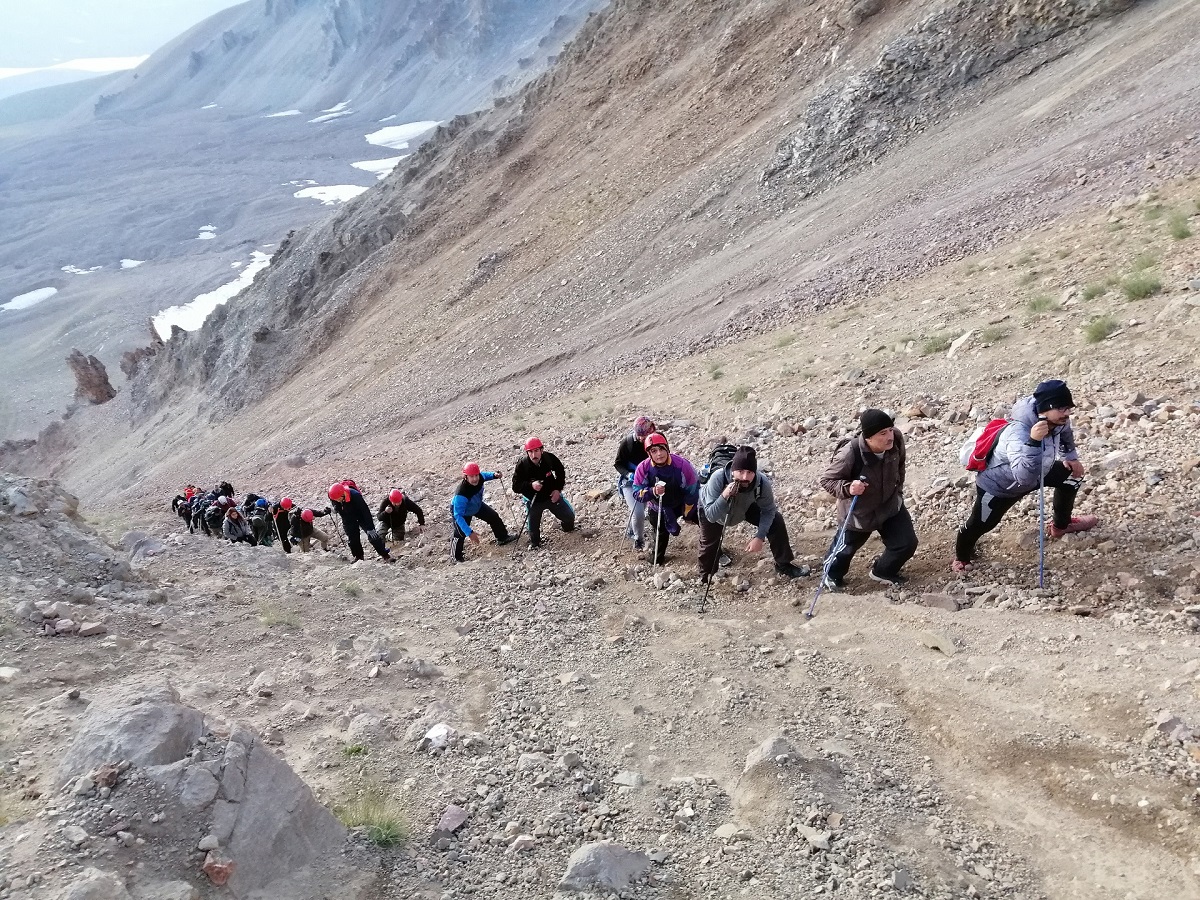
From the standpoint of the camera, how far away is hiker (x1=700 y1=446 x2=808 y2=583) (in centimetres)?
633

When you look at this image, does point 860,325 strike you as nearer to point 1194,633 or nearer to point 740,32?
point 1194,633

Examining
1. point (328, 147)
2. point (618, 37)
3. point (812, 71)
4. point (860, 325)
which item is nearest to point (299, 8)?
point (328, 147)

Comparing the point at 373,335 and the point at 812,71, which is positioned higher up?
the point at 812,71

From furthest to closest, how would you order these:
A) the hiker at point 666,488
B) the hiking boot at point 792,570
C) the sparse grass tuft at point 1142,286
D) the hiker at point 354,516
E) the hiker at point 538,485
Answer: the hiker at point 354,516, the hiker at point 538,485, the sparse grass tuft at point 1142,286, the hiker at point 666,488, the hiking boot at point 792,570

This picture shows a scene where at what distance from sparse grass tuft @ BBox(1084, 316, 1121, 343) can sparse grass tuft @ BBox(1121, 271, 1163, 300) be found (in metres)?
0.54

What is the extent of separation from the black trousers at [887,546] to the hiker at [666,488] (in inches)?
64.8

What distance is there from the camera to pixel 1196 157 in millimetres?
11906

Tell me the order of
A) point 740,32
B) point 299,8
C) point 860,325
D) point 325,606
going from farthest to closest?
point 299,8, point 740,32, point 860,325, point 325,606

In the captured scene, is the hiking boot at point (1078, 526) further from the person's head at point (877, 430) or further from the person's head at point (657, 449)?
the person's head at point (657, 449)

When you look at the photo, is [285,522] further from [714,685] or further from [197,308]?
[197,308]

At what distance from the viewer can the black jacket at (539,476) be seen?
8938 mm

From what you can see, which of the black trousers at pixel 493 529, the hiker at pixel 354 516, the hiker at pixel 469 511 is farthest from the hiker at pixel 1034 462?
the hiker at pixel 354 516

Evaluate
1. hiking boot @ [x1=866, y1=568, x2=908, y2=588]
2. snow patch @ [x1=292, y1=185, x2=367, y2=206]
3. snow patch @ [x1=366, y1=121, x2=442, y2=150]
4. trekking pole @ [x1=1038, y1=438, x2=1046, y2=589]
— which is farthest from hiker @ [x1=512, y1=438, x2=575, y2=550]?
snow patch @ [x1=366, y1=121, x2=442, y2=150]

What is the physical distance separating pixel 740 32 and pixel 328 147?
124 metres
